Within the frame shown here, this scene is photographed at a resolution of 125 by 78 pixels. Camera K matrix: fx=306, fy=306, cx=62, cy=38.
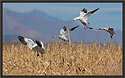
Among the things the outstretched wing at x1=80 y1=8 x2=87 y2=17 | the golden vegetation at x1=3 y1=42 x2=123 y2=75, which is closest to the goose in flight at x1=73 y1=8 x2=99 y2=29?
the outstretched wing at x1=80 y1=8 x2=87 y2=17

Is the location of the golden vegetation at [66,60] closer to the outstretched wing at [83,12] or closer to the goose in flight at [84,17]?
the goose in flight at [84,17]

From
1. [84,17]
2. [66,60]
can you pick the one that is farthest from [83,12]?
[66,60]

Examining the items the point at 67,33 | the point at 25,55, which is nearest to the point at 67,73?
the point at 67,33

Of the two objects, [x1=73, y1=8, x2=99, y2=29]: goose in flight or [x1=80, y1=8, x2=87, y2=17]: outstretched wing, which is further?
[x1=80, y1=8, x2=87, y2=17]: outstretched wing

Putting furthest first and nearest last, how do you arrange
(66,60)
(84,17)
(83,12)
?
(66,60) < (83,12) < (84,17)

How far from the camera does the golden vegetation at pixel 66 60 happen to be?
6059 millimetres

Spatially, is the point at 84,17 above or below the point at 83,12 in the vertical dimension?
below

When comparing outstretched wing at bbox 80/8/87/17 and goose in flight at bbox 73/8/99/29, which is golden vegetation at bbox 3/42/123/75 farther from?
outstretched wing at bbox 80/8/87/17

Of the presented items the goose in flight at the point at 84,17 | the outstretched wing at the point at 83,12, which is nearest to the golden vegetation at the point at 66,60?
the goose in flight at the point at 84,17

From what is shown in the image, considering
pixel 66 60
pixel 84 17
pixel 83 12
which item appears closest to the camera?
pixel 84 17

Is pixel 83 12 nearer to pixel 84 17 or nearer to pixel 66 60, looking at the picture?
pixel 84 17

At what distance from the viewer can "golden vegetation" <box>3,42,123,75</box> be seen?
6.06 meters

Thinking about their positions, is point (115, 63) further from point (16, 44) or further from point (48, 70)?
point (16, 44)

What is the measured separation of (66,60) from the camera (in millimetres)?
6457
